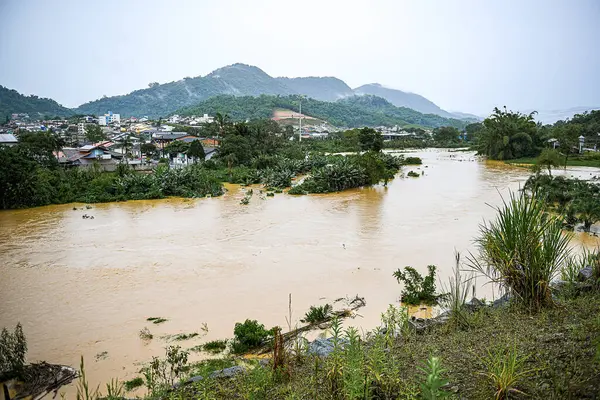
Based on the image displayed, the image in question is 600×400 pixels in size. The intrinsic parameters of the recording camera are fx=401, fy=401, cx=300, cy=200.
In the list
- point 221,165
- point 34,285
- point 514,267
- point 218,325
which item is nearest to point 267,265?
point 218,325

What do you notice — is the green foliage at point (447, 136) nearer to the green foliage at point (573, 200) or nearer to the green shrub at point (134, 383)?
the green foliage at point (573, 200)

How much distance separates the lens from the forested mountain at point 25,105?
82.7 m

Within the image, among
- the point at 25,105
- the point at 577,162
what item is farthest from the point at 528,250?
the point at 25,105

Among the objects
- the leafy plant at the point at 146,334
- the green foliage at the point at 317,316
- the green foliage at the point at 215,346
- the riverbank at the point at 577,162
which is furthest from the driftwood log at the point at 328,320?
the riverbank at the point at 577,162

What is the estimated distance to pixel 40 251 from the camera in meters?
11.8

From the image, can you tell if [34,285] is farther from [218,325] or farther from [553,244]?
[553,244]

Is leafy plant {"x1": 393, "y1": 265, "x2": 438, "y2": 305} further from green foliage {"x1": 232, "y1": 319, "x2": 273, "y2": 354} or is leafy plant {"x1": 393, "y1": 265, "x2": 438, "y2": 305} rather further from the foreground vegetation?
green foliage {"x1": 232, "y1": 319, "x2": 273, "y2": 354}

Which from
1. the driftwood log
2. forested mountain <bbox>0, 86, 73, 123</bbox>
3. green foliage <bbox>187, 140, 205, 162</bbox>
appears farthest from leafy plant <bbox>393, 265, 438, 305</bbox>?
forested mountain <bbox>0, 86, 73, 123</bbox>

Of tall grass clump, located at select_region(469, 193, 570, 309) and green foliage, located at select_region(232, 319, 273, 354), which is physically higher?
tall grass clump, located at select_region(469, 193, 570, 309)

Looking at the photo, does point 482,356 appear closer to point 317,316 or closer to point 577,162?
point 317,316

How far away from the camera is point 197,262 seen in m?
10.3

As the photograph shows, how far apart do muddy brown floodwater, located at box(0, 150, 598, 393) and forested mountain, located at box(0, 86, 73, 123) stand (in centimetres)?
7698

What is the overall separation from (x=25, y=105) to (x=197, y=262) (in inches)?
4158

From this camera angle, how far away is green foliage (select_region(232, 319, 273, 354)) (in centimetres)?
557
